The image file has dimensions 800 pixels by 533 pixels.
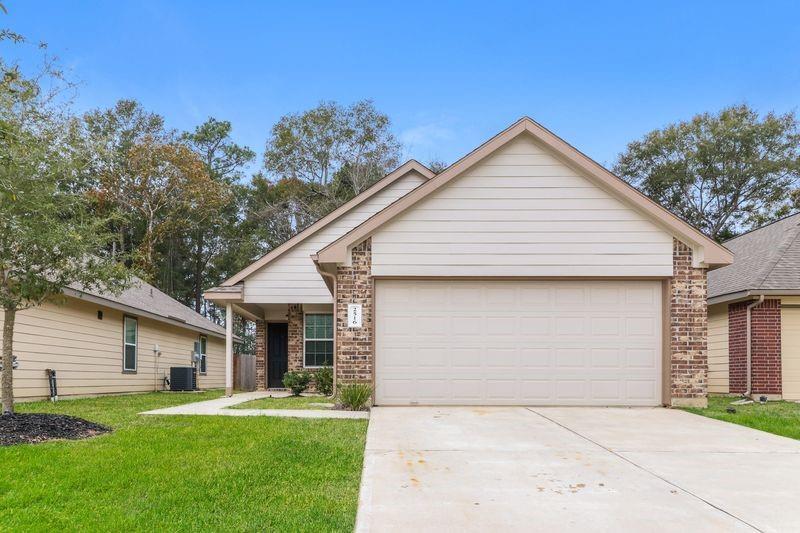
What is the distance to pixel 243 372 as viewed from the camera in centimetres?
2434

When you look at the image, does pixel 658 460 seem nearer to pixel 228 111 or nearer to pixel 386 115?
pixel 386 115

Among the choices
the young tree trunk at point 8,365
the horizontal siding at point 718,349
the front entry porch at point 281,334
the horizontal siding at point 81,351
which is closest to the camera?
the young tree trunk at point 8,365

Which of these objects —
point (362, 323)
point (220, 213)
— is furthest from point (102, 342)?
point (220, 213)

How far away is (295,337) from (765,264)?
11.6 metres

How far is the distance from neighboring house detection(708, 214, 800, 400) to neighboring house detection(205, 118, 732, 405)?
3.63 m

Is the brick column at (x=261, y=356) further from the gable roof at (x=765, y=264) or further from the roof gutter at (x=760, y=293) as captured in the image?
the roof gutter at (x=760, y=293)

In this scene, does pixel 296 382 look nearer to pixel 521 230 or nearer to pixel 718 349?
pixel 521 230

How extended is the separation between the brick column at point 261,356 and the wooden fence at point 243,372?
5.24m

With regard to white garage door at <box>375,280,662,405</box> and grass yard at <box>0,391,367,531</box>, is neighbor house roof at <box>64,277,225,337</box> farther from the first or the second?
grass yard at <box>0,391,367,531</box>

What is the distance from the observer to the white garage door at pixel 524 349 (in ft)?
34.3

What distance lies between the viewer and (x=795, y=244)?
14742 mm

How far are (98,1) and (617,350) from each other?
629 inches

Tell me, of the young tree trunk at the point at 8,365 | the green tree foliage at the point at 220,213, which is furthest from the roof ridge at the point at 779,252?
the green tree foliage at the point at 220,213

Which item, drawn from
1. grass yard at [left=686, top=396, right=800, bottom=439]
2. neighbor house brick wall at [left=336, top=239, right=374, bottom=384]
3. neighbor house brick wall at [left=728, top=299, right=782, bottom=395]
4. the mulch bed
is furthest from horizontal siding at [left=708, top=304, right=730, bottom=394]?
the mulch bed
